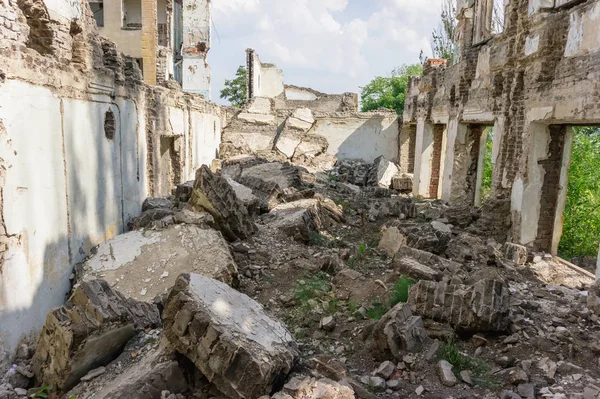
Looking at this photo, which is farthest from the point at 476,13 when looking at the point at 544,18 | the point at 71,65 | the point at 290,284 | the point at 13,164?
the point at 13,164

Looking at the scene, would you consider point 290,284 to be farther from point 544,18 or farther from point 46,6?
point 544,18

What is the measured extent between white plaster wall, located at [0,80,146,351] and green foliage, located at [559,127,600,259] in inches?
348

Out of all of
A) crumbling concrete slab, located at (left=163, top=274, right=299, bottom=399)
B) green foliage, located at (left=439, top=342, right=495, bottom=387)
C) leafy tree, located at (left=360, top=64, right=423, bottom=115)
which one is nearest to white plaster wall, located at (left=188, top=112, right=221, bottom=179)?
crumbling concrete slab, located at (left=163, top=274, right=299, bottom=399)

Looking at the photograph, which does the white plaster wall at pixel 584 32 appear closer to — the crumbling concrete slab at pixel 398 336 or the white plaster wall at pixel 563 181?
the white plaster wall at pixel 563 181

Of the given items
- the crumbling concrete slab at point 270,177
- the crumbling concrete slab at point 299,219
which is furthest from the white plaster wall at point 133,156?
the crumbling concrete slab at point 270,177

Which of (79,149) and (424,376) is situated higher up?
(79,149)

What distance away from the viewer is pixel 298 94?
92.3 feet

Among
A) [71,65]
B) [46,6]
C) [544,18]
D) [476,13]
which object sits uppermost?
[476,13]

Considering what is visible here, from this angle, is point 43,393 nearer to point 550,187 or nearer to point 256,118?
point 550,187

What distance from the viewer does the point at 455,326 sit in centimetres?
450

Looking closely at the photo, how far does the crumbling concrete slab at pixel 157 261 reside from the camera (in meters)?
5.46

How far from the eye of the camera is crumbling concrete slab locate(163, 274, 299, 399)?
337 cm

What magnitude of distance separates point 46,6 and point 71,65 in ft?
2.31

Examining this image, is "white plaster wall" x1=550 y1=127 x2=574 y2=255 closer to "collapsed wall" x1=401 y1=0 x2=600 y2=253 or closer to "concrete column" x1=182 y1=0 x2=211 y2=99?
"collapsed wall" x1=401 y1=0 x2=600 y2=253
